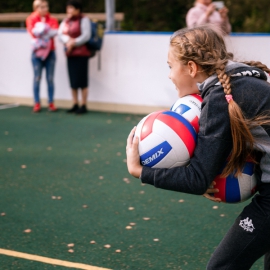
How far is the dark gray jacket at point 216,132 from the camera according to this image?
2732 millimetres

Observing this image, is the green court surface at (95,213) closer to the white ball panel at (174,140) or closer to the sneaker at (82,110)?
the white ball panel at (174,140)

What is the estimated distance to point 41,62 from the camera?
12312 mm

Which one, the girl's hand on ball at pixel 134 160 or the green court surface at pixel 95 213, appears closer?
the girl's hand on ball at pixel 134 160

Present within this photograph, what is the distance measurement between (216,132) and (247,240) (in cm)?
55

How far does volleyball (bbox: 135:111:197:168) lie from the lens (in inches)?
114

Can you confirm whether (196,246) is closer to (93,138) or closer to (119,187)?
(119,187)

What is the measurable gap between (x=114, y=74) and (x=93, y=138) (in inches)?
120

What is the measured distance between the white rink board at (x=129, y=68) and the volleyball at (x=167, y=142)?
8468 mm

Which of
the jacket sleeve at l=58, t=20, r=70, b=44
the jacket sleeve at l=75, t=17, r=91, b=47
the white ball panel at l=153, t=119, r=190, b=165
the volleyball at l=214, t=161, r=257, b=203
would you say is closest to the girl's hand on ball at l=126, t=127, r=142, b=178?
the white ball panel at l=153, t=119, r=190, b=165

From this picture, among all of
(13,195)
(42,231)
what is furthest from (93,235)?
(13,195)

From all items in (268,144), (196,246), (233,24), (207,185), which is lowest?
(233,24)

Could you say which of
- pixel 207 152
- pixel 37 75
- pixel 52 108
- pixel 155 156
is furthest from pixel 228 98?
pixel 52 108

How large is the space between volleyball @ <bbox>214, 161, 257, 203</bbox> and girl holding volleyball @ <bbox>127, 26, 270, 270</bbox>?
39 millimetres

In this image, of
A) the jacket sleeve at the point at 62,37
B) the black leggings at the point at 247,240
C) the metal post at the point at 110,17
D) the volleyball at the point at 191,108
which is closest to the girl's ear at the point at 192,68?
the volleyball at the point at 191,108
